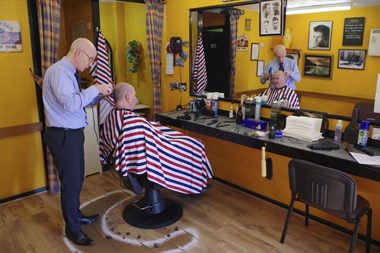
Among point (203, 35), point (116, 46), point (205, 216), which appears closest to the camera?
point (205, 216)

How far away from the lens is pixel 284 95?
2688mm

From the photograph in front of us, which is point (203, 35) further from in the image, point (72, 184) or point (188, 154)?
point (72, 184)

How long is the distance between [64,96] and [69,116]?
0.58ft

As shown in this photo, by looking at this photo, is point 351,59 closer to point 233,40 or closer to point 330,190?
point 330,190

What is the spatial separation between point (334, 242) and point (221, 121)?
1.37m

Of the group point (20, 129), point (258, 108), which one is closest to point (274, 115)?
point (258, 108)

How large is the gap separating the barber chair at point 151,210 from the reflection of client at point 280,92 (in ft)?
4.27

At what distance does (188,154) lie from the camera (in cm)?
248

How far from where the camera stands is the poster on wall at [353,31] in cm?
217

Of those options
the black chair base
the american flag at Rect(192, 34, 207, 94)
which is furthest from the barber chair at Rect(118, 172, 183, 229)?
the american flag at Rect(192, 34, 207, 94)

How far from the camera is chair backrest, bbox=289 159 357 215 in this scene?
69.2 inches

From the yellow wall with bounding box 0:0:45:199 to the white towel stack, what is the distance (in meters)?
2.35

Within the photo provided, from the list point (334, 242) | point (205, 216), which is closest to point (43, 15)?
point (205, 216)

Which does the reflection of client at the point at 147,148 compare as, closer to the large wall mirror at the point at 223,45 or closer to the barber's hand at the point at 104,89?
the barber's hand at the point at 104,89
